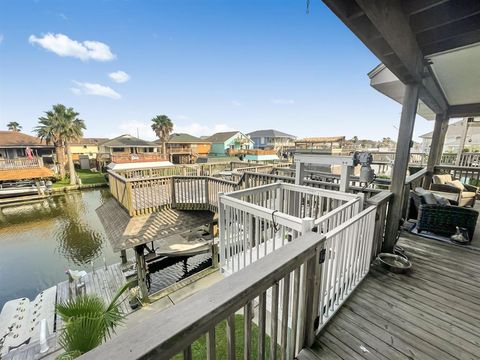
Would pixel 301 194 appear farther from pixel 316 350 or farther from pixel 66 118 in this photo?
pixel 66 118

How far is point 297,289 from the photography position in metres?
1.40

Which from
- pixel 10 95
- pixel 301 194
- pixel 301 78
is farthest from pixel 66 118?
pixel 301 194

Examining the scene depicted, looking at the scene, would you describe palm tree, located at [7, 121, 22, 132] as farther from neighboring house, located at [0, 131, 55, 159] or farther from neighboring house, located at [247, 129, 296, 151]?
neighboring house, located at [247, 129, 296, 151]

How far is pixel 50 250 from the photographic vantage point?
33.7ft

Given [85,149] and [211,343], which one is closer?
[211,343]

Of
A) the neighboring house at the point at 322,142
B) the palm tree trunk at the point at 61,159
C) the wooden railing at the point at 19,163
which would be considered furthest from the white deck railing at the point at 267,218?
the palm tree trunk at the point at 61,159

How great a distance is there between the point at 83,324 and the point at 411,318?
10.5 ft

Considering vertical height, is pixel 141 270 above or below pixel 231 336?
below

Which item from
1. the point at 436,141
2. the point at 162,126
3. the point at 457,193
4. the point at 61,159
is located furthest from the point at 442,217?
the point at 162,126

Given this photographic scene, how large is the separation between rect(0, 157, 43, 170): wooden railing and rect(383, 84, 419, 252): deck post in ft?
84.9

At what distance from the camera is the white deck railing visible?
7.16 ft

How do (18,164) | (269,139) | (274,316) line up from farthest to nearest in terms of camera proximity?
1. (269,139)
2. (18,164)
3. (274,316)

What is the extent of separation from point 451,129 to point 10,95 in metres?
44.0

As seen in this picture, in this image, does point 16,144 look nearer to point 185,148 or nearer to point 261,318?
point 185,148
